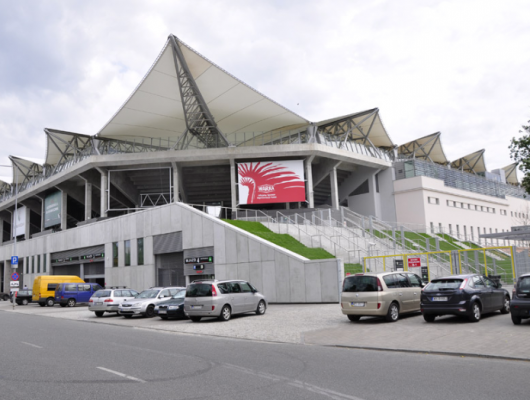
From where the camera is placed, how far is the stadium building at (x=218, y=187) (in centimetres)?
3167

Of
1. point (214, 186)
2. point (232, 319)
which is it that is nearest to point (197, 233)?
point (232, 319)

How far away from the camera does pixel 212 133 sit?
48.4 meters

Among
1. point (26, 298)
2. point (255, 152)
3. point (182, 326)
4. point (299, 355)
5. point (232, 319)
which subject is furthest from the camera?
point (255, 152)

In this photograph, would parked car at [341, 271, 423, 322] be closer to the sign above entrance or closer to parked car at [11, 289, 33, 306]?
the sign above entrance

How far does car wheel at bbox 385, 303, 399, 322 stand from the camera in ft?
47.9

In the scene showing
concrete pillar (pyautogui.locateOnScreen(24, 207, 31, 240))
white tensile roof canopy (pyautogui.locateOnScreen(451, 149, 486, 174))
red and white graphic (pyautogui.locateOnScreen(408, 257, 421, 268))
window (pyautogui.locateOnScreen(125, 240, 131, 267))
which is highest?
white tensile roof canopy (pyautogui.locateOnScreen(451, 149, 486, 174))

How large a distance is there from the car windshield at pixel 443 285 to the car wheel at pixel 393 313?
3.95ft

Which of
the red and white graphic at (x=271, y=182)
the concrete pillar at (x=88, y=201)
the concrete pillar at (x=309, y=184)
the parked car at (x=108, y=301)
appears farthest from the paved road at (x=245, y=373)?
the concrete pillar at (x=88, y=201)

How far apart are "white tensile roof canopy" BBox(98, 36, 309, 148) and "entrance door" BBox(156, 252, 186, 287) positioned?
1596 centimetres

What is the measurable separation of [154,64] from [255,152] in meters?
12.3

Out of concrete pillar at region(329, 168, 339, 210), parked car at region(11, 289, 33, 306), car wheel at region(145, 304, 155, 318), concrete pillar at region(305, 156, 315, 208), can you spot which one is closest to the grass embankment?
car wheel at region(145, 304, 155, 318)

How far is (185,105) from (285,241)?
21160mm

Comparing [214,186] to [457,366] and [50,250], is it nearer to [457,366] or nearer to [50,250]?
[50,250]

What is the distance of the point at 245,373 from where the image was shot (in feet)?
25.6
